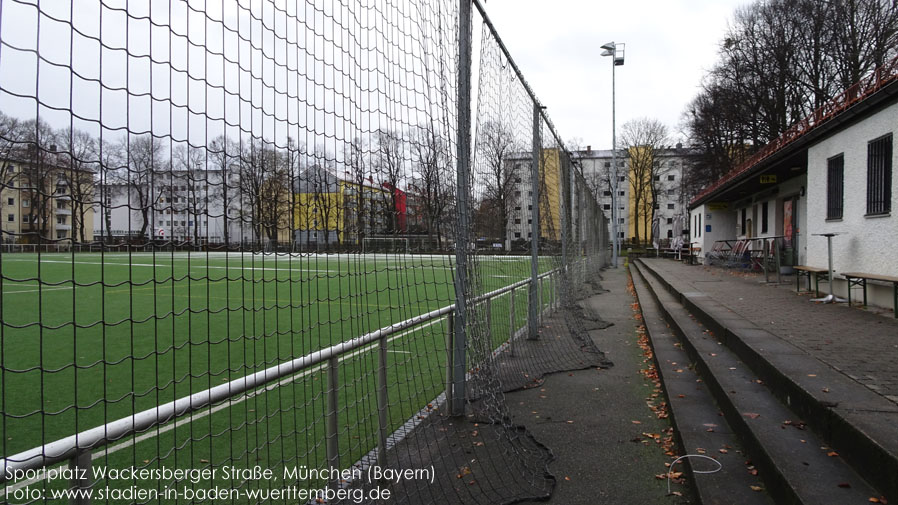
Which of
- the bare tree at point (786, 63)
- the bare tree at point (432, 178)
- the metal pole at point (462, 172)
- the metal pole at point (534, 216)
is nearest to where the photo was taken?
the bare tree at point (432, 178)

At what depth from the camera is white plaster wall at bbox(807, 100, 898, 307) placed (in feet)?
25.8

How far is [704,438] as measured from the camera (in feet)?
12.1

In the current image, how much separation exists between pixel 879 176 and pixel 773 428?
6737 millimetres

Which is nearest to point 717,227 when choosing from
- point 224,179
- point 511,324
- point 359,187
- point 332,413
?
point 511,324

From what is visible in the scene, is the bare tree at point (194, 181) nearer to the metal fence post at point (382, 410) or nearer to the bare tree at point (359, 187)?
the bare tree at point (359, 187)

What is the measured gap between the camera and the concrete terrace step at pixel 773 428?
2586 mm

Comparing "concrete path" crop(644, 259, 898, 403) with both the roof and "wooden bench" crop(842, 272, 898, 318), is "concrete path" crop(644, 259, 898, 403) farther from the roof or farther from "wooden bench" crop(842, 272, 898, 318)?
the roof

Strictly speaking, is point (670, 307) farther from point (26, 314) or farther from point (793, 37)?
point (793, 37)

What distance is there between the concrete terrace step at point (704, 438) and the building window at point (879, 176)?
13.8 feet

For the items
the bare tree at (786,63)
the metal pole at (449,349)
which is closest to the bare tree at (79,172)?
the metal pole at (449,349)

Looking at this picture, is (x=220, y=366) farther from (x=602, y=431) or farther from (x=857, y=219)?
(x=857, y=219)

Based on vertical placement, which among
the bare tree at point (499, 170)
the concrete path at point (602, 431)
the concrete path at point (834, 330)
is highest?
the bare tree at point (499, 170)

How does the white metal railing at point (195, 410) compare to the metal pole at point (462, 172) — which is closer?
the white metal railing at point (195, 410)

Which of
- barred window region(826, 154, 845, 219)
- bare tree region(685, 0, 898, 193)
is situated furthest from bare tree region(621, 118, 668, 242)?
barred window region(826, 154, 845, 219)
